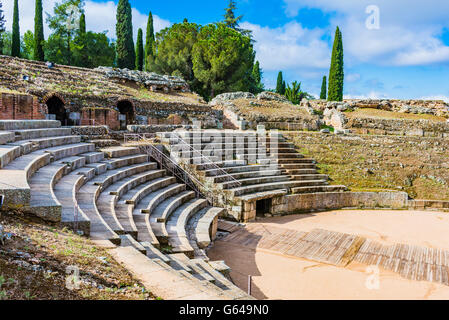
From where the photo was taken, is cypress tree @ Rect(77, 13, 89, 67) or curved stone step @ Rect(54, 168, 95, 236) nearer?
curved stone step @ Rect(54, 168, 95, 236)

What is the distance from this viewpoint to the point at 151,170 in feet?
39.0

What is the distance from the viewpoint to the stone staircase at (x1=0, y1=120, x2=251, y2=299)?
4.60 meters

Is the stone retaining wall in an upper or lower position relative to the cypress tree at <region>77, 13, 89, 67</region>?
lower

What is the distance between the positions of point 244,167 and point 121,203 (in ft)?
20.3

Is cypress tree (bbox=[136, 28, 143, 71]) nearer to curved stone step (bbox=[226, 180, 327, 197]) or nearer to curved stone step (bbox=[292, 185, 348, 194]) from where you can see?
curved stone step (bbox=[226, 180, 327, 197])

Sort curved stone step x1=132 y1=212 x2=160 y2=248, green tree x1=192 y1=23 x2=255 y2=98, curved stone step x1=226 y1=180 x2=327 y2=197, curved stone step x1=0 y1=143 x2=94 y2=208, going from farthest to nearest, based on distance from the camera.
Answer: green tree x1=192 y1=23 x2=255 y2=98
curved stone step x1=226 y1=180 x2=327 y2=197
curved stone step x1=132 y1=212 x2=160 y2=248
curved stone step x1=0 y1=143 x2=94 y2=208

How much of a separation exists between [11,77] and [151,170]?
10.6 meters

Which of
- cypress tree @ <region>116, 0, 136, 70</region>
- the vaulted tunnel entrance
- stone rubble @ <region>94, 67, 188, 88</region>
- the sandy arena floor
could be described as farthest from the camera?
cypress tree @ <region>116, 0, 136, 70</region>

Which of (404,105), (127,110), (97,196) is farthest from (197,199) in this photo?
(404,105)

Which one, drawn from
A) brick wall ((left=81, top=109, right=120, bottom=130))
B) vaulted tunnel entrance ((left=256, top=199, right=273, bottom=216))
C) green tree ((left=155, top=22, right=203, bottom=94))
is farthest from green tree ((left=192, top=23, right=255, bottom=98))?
vaulted tunnel entrance ((left=256, top=199, right=273, bottom=216))

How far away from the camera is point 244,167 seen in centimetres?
1343

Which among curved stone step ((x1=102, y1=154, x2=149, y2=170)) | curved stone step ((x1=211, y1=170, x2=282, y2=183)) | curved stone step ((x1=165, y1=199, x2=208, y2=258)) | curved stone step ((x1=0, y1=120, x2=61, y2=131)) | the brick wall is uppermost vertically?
the brick wall

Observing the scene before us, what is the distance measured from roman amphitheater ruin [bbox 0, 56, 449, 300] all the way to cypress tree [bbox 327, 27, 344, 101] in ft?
46.5

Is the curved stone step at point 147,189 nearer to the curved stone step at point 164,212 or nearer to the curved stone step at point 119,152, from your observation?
the curved stone step at point 164,212
